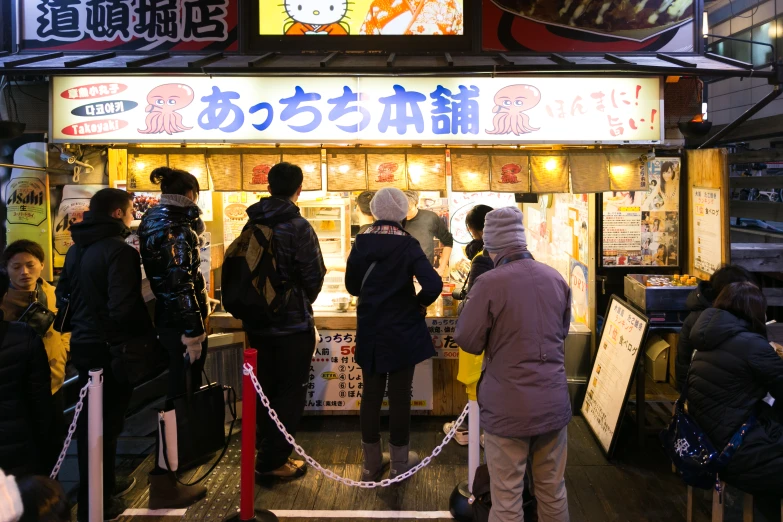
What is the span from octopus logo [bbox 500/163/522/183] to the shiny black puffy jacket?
337 centimetres

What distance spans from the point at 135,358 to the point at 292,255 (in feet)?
4.74

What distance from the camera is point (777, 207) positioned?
14.6m

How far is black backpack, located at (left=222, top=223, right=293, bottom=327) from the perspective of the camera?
504 centimetres

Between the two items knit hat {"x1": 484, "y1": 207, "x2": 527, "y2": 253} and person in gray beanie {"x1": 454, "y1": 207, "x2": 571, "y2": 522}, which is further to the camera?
knit hat {"x1": 484, "y1": 207, "x2": 527, "y2": 253}

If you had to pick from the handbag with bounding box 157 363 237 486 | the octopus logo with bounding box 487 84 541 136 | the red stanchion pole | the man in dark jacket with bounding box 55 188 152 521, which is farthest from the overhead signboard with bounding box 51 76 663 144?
the red stanchion pole

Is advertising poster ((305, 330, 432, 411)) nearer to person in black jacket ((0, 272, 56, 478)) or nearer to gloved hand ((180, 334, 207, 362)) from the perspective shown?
gloved hand ((180, 334, 207, 362))

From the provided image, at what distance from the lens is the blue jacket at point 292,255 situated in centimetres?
510

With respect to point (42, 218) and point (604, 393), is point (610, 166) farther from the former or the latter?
point (42, 218)

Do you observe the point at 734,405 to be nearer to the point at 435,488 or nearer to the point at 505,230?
the point at 505,230

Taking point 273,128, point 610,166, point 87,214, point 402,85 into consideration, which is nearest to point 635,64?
point 610,166

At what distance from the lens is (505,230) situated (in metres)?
3.90

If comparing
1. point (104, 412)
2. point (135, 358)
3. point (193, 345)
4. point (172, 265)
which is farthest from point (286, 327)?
point (104, 412)

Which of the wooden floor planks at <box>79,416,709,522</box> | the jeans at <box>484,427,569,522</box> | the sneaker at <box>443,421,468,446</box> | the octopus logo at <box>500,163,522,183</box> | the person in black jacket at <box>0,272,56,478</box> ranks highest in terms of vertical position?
the octopus logo at <box>500,163,522,183</box>

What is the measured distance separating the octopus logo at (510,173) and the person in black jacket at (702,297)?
7.21 feet
